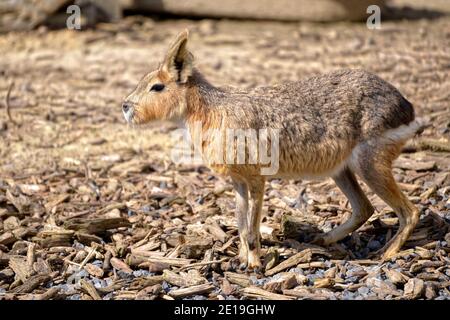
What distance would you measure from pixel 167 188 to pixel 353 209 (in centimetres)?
213

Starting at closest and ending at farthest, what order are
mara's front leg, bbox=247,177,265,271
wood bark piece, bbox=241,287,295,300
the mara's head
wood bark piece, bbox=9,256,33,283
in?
wood bark piece, bbox=241,287,295,300 < wood bark piece, bbox=9,256,33,283 < mara's front leg, bbox=247,177,265,271 < the mara's head

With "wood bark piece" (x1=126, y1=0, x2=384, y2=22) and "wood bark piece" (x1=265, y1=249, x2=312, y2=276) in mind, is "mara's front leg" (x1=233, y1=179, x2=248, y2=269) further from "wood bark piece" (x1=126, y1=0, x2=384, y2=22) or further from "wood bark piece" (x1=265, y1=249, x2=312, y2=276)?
"wood bark piece" (x1=126, y1=0, x2=384, y2=22)

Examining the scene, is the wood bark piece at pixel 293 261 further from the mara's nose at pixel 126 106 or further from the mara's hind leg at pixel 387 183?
the mara's nose at pixel 126 106

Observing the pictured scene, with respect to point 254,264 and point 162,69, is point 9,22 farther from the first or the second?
point 254,264

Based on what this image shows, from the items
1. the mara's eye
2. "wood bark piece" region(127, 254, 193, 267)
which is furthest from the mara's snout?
"wood bark piece" region(127, 254, 193, 267)

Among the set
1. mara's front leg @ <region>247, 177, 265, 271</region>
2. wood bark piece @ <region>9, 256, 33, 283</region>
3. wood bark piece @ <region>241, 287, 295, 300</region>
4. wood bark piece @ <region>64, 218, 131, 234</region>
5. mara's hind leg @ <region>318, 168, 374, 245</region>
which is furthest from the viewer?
wood bark piece @ <region>64, 218, 131, 234</region>

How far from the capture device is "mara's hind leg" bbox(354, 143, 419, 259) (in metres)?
6.19

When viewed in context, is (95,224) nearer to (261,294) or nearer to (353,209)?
(261,294)

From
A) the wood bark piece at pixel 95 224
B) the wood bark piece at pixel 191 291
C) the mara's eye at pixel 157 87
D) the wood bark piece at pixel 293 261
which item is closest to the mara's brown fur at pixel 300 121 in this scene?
the mara's eye at pixel 157 87

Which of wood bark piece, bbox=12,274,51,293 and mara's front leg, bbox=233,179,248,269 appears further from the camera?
mara's front leg, bbox=233,179,248,269

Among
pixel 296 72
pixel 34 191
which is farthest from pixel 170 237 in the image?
pixel 296 72

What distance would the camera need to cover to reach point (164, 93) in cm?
627

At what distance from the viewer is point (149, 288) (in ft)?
19.0

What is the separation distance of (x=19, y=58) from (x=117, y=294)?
22.2ft
